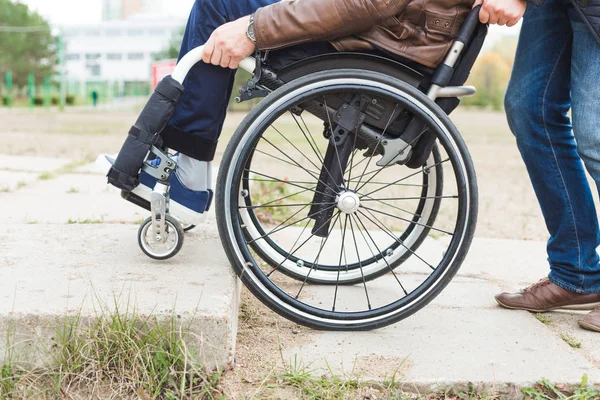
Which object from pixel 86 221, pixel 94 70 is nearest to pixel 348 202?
pixel 86 221

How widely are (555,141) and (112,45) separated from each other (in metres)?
93.4

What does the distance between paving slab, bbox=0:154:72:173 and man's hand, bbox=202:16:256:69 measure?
2.93m

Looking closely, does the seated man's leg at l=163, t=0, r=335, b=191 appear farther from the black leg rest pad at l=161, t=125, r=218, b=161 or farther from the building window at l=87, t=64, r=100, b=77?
the building window at l=87, t=64, r=100, b=77

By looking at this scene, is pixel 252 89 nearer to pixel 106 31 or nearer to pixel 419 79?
pixel 419 79

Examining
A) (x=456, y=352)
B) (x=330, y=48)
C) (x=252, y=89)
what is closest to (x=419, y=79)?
(x=330, y=48)

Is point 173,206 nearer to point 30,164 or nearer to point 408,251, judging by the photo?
point 408,251

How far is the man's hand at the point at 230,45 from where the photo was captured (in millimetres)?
1692

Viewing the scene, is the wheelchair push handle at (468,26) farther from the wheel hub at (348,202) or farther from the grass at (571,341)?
the grass at (571,341)

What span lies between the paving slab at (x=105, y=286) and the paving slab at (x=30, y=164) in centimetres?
227

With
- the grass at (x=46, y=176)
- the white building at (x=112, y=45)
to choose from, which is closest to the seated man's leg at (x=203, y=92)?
the grass at (x=46, y=176)

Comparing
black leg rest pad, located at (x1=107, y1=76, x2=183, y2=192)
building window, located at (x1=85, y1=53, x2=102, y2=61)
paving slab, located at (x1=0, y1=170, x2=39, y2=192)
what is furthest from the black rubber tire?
building window, located at (x1=85, y1=53, x2=102, y2=61)

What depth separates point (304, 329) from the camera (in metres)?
1.79

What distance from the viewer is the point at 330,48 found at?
1766 mm

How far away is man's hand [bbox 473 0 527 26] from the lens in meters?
1.64
